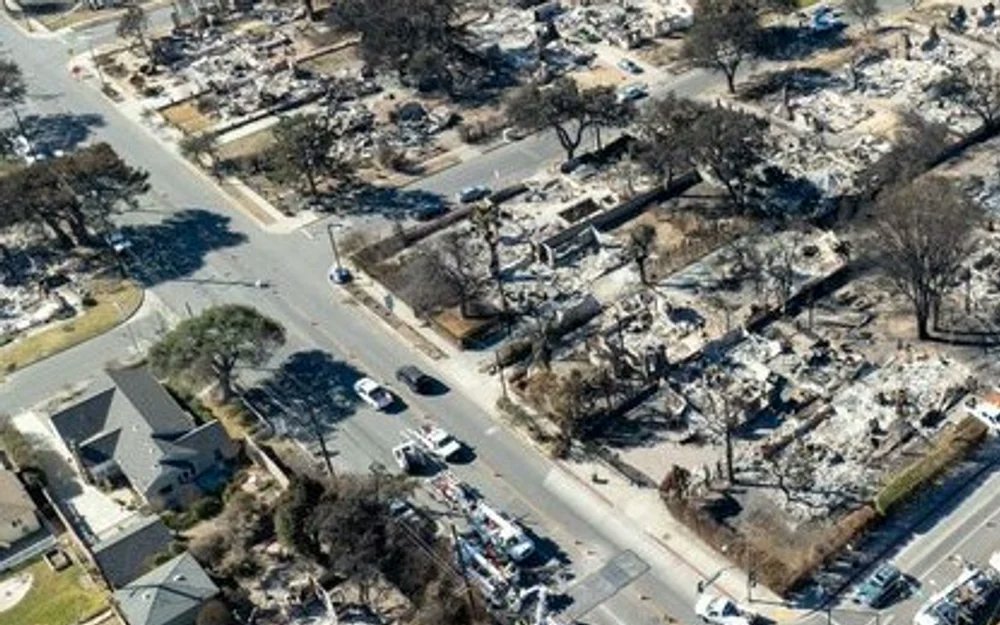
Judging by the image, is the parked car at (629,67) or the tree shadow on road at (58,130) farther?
the tree shadow on road at (58,130)

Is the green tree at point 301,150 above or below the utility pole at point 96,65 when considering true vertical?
above

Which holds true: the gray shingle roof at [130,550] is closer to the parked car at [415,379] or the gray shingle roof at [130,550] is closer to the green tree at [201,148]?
the parked car at [415,379]

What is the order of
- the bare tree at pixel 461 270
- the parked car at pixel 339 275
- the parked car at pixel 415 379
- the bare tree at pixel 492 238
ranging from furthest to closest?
the parked car at pixel 339 275 < the bare tree at pixel 492 238 < the bare tree at pixel 461 270 < the parked car at pixel 415 379

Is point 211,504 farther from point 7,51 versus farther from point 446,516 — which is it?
point 7,51

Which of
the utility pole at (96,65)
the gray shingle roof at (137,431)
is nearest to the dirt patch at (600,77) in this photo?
the utility pole at (96,65)

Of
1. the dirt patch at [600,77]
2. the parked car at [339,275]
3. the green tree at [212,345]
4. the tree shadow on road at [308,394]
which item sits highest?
the green tree at [212,345]

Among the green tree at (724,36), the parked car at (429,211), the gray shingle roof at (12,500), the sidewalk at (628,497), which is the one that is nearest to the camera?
the sidewalk at (628,497)

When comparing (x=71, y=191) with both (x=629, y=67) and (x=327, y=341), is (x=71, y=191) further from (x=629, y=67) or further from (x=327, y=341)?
(x=629, y=67)

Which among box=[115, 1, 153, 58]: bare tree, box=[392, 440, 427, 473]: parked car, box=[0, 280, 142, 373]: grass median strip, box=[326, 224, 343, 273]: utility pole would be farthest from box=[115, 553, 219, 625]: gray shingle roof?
box=[115, 1, 153, 58]: bare tree
